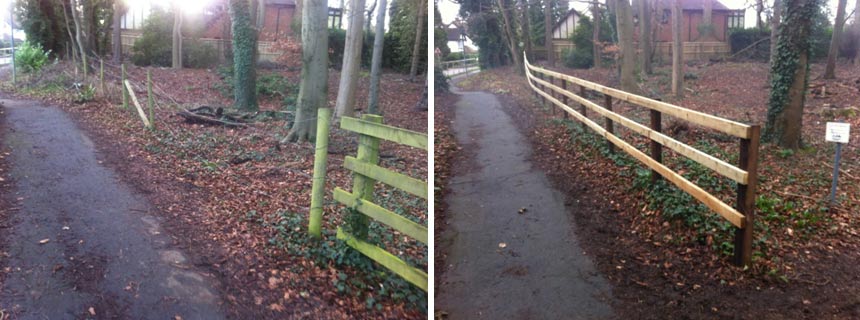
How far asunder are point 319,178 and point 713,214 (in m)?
1.62

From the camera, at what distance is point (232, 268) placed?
5.96ft

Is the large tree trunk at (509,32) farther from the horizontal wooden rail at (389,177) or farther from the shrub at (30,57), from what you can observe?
the shrub at (30,57)

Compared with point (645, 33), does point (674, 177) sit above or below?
below

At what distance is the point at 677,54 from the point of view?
2.87 meters

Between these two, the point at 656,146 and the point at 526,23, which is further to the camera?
the point at 526,23

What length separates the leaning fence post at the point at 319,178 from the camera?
8.57ft

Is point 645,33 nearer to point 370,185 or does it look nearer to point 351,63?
point 351,63

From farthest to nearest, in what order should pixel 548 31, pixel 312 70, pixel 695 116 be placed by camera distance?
1. pixel 548 31
2. pixel 312 70
3. pixel 695 116

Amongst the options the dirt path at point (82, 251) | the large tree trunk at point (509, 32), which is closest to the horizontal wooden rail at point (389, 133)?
the large tree trunk at point (509, 32)

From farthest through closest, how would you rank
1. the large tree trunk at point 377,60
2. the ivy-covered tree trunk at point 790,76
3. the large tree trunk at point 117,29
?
the large tree trunk at point 117,29 → the ivy-covered tree trunk at point 790,76 → the large tree trunk at point 377,60

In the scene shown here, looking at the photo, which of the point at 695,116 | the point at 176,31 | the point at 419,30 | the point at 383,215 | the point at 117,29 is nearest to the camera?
the point at 695,116

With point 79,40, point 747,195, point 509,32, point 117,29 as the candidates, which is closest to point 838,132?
point 747,195

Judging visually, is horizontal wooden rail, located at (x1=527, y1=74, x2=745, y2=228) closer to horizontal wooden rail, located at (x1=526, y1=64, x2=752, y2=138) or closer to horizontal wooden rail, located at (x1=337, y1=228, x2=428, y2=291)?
horizontal wooden rail, located at (x1=526, y1=64, x2=752, y2=138)

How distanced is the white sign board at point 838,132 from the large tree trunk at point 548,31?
1.27 m
